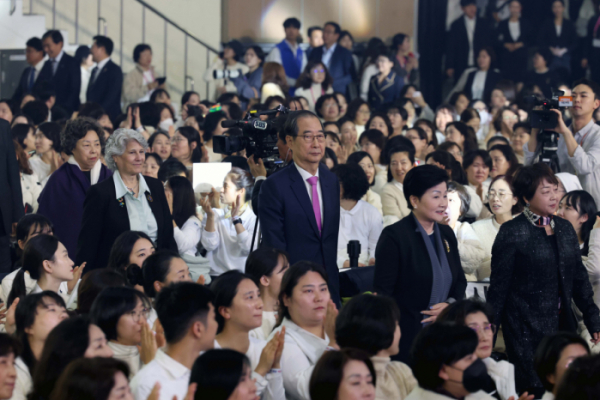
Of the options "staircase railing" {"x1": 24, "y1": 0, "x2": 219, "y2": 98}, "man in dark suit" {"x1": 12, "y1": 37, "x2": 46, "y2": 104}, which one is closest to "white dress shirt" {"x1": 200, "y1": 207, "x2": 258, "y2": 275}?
"man in dark suit" {"x1": 12, "y1": 37, "x2": 46, "y2": 104}

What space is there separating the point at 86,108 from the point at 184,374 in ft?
18.8

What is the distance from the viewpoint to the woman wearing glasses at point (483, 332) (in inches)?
126

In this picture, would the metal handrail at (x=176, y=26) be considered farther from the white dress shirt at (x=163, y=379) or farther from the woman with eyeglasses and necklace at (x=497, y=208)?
the white dress shirt at (x=163, y=379)

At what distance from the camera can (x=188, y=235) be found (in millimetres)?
4891

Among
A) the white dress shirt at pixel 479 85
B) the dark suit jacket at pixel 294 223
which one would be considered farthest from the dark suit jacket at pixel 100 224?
the white dress shirt at pixel 479 85

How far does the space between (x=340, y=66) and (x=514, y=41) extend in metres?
2.49

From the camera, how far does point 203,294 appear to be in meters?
2.90

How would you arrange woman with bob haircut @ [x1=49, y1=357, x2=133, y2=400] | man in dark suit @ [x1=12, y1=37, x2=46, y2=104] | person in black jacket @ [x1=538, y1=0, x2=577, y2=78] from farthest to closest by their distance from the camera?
1. person in black jacket @ [x1=538, y1=0, x2=577, y2=78]
2. man in dark suit @ [x1=12, y1=37, x2=46, y2=104]
3. woman with bob haircut @ [x1=49, y1=357, x2=133, y2=400]

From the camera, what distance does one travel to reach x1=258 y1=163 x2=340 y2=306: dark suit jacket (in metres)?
3.73

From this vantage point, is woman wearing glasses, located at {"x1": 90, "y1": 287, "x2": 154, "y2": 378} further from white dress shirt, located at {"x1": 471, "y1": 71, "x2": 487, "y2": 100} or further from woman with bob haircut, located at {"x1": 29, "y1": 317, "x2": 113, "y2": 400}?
white dress shirt, located at {"x1": 471, "y1": 71, "x2": 487, "y2": 100}

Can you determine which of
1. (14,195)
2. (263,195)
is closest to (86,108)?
(14,195)

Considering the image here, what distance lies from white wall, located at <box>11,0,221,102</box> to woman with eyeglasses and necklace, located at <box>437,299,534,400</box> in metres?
8.42

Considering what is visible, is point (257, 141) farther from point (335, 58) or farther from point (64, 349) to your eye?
point (335, 58)

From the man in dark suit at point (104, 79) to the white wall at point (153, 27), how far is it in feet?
5.21
